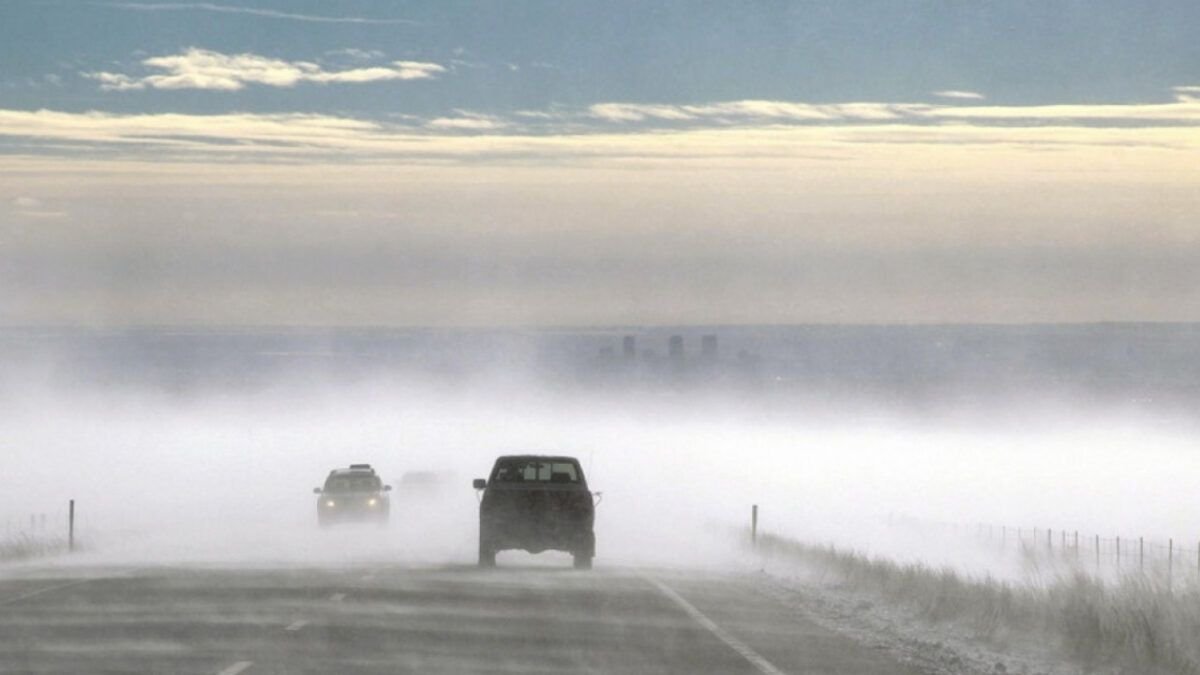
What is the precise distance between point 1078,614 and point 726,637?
3405 millimetres

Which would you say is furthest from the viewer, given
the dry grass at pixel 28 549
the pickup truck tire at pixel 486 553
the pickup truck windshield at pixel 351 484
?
the pickup truck windshield at pixel 351 484

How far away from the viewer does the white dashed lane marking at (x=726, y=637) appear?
17.6m

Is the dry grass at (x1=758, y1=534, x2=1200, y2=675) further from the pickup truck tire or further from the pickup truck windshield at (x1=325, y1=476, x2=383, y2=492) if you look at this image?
the pickup truck windshield at (x1=325, y1=476, x2=383, y2=492)

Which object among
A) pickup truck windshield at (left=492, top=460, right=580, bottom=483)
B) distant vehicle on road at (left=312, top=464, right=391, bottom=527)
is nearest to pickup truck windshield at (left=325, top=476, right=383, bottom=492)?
distant vehicle on road at (left=312, top=464, right=391, bottom=527)

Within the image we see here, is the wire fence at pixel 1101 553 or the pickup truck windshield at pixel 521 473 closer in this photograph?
the pickup truck windshield at pixel 521 473

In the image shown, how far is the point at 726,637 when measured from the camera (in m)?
20.7

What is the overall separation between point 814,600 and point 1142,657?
9.76 metres

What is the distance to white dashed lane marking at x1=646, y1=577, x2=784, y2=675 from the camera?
1764 cm

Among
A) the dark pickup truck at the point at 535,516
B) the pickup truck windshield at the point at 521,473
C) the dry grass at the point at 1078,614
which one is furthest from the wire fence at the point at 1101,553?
the pickup truck windshield at the point at 521,473

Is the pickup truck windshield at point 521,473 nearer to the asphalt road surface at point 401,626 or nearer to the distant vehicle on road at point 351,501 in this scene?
the asphalt road surface at point 401,626

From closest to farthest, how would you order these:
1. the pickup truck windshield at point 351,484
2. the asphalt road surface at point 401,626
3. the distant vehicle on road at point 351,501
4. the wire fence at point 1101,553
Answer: the asphalt road surface at point 401,626, the wire fence at point 1101,553, the distant vehicle on road at point 351,501, the pickup truck windshield at point 351,484

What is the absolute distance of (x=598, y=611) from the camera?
2397 cm

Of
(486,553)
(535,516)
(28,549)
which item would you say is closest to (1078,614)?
(535,516)

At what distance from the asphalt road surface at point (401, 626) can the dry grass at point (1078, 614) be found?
1.63 meters
